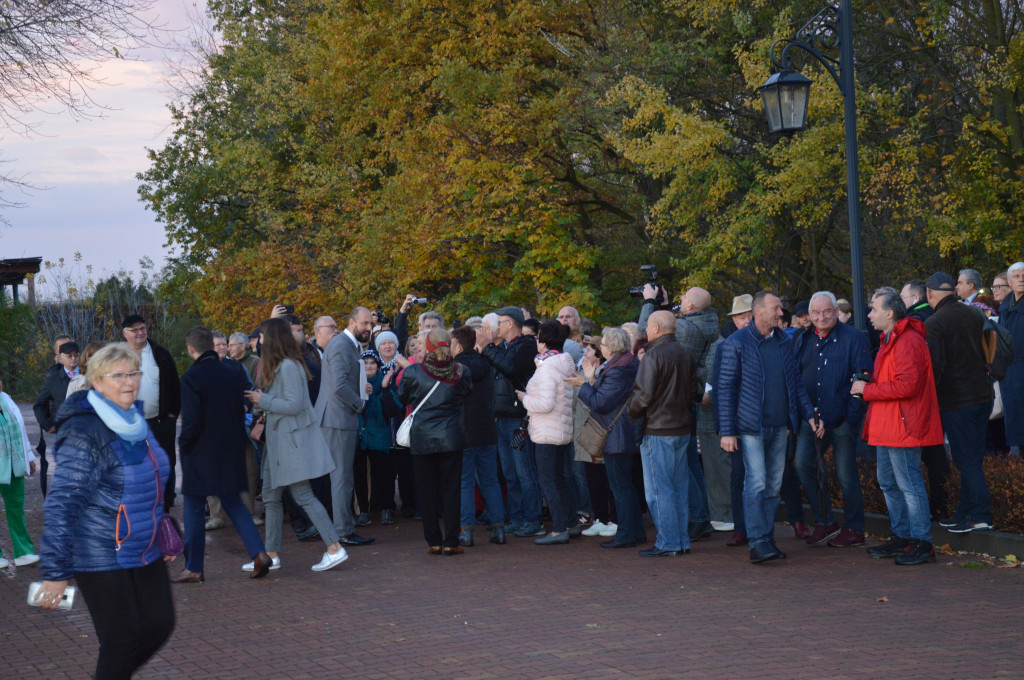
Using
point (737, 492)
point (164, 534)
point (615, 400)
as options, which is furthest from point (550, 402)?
point (164, 534)

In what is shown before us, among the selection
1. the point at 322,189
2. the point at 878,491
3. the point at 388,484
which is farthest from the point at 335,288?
the point at 878,491

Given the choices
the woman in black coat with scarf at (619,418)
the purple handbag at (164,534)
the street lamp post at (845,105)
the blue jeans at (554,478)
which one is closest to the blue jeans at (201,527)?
the blue jeans at (554,478)

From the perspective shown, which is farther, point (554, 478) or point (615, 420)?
point (554, 478)

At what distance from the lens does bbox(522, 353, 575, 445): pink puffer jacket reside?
10.5 m

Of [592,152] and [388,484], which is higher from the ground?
[592,152]

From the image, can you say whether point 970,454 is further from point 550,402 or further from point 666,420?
point 550,402

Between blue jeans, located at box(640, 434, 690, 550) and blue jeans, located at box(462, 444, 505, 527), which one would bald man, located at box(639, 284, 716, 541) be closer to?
blue jeans, located at box(640, 434, 690, 550)

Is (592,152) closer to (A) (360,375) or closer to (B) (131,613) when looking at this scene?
(A) (360,375)

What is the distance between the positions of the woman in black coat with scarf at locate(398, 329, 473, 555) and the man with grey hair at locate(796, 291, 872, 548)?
115 inches

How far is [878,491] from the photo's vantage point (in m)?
10.7

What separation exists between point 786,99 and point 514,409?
4324 millimetres

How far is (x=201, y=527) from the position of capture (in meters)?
9.09

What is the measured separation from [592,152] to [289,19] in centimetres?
1425

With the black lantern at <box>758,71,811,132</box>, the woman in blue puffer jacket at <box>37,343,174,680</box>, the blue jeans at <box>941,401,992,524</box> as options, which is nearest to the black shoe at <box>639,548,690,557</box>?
the blue jeans at <box>941,401,992,524</box>
